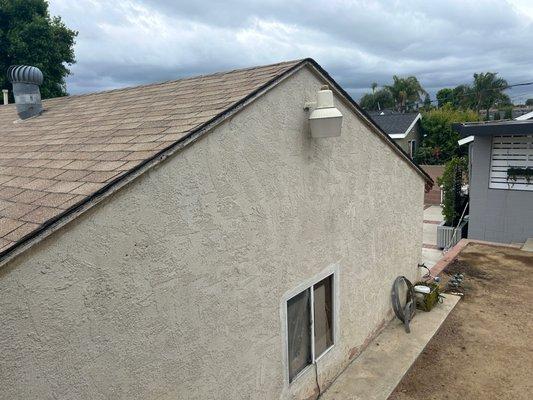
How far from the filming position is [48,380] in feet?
8.50

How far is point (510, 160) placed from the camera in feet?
40.5

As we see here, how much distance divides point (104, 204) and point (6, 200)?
1.01 meters

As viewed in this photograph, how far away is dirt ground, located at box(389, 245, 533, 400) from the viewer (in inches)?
223

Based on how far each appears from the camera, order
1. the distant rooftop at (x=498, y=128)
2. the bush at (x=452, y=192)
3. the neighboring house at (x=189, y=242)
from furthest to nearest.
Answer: the bush at (x=452, y=192) → the distant rooftop at (x=498, y=128) → the neighboring house at (x=189, y=242)

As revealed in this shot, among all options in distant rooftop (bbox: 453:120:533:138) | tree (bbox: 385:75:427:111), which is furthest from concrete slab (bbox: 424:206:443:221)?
tree (bbox: 385:75:427:111)

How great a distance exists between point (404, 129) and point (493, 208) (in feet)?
61.6

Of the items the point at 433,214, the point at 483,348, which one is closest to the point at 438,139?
the point at 433,214

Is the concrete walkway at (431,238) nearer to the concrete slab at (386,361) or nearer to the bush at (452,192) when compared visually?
the bush at (452,192)

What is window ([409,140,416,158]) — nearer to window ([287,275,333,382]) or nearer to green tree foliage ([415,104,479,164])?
green tree foliage ([415,104,479,164])

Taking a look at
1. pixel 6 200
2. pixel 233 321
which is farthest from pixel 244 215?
pixel 6 200

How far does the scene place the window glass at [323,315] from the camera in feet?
18.0

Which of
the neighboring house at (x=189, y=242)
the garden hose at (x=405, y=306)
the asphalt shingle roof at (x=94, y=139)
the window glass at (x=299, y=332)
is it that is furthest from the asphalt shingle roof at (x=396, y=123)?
the window glass at (x=299, y=332)

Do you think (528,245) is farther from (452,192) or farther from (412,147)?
(412,147)

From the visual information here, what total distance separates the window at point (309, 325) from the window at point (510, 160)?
9.55 metres
